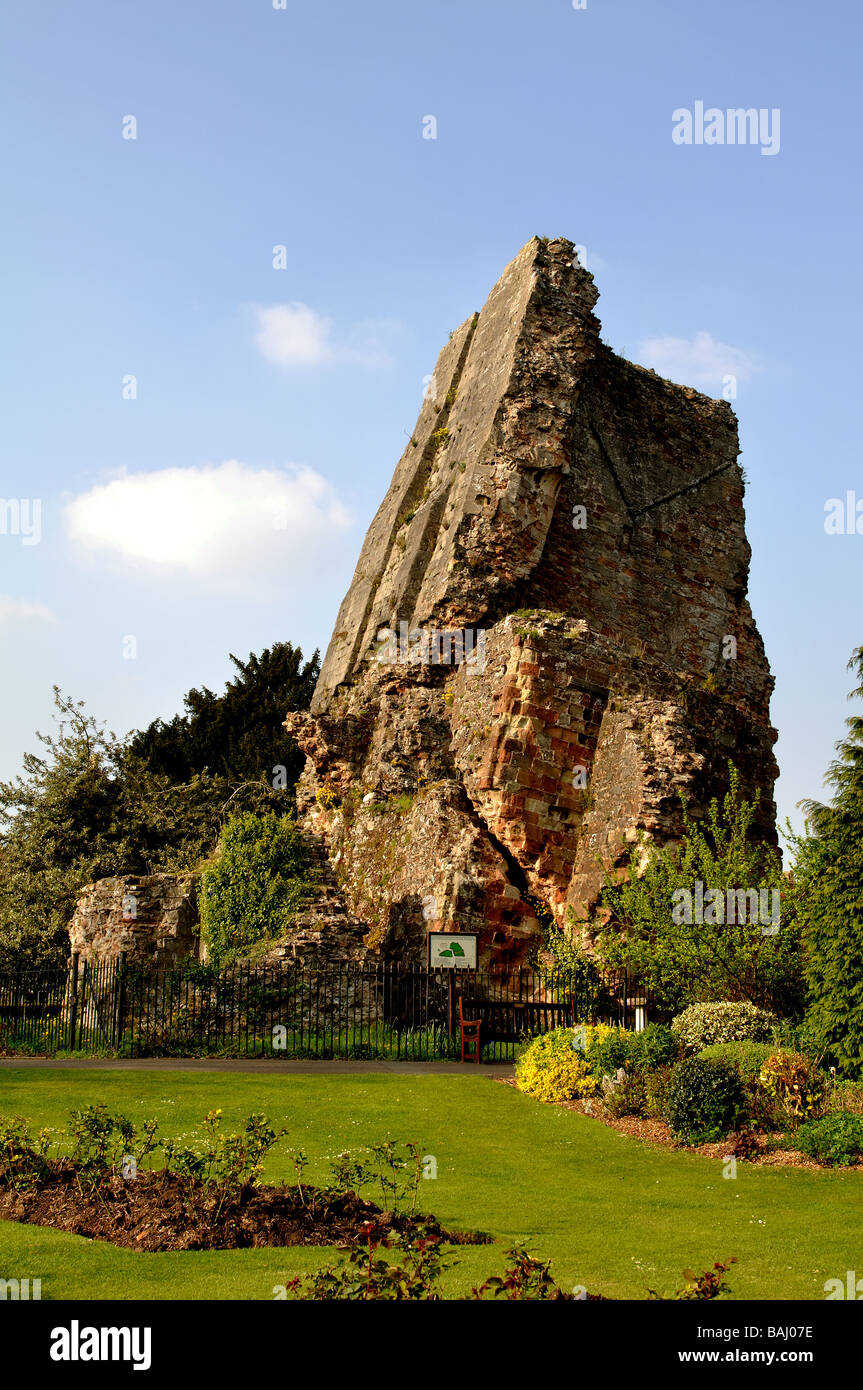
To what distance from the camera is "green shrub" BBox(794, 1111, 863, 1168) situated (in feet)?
37.6

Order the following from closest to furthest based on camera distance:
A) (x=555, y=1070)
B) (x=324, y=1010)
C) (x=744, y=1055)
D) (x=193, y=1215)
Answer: (x=193, y=1215)
(x=744, y=1055)
(x=555, y=1070)
(x=324, y=1010)

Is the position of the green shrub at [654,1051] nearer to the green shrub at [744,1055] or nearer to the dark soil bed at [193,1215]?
the green shrub at [744,1055]

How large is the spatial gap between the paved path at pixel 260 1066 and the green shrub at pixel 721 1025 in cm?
307

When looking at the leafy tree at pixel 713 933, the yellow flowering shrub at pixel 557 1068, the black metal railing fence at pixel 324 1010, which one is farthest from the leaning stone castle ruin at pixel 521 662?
the yellow flowering shrub at pixel 557 1068

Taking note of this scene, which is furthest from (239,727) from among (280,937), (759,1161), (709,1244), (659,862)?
(709,1244)

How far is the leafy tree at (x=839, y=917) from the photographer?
43.8 ft

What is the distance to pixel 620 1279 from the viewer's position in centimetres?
707

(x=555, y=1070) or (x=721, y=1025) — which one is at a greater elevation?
(x=721, y=1025)

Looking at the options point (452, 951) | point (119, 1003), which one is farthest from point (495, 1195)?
point (119, 1003)

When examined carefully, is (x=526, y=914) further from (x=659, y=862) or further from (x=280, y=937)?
(x=280, y=937)

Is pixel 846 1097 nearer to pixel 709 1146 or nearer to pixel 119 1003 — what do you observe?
pixel 709 1146

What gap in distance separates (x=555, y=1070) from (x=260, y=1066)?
452 centimetres

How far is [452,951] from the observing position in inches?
764

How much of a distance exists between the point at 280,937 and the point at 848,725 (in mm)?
11466
